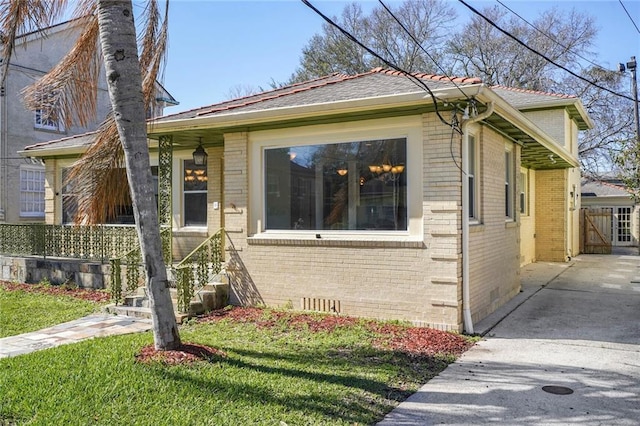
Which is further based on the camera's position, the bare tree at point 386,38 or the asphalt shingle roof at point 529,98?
the bare tree at point 386,38

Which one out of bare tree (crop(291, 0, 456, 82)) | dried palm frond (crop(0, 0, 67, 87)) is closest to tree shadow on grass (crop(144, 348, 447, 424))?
dried palm frond (crop(0, 0, 67, 87))

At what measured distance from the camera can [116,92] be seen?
550 centimetres

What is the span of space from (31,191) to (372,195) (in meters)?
16.3

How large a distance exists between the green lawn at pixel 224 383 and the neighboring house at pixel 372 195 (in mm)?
1320

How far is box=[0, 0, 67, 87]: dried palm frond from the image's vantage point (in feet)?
20.0

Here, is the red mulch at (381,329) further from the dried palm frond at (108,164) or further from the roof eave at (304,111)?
the roof eave at (304,111)

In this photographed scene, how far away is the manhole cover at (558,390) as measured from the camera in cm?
476

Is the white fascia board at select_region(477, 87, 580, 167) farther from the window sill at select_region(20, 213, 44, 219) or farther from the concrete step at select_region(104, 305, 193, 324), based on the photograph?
the window sill at select_region(20, 213, 44, 219)

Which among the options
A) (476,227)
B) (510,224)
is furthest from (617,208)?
(476,227)

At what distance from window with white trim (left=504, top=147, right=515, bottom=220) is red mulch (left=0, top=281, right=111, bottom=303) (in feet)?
27.2

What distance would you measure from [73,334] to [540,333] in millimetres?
6730

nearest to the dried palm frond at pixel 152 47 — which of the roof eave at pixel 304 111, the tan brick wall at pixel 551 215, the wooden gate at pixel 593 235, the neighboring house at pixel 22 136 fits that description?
the roof eave at pixel 304 111

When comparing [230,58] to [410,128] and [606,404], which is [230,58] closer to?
[410,128]

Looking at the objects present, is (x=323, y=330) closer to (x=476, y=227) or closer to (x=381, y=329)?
(x=381, y=329)
